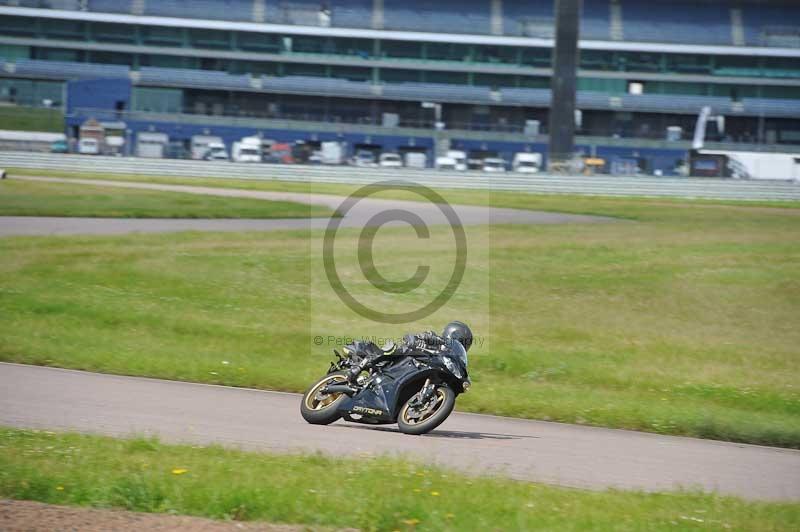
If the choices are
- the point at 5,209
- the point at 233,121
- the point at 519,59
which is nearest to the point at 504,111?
the point at 519,59

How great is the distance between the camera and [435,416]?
31.9 ft

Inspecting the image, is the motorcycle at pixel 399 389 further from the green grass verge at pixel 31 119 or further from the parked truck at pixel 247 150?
the green grass verge at pixel 31 119

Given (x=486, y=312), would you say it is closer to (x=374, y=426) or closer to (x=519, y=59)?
(x=374, y=426)

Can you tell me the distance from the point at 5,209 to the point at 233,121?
39.2 metres

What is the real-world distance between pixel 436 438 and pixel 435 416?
0.25 metres

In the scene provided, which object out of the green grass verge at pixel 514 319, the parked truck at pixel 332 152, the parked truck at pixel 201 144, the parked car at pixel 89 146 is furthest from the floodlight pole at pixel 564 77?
the green grass verge at pixel 514 319

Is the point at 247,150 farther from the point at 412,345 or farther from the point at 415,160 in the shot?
the point at 412,345

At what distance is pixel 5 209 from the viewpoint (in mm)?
27594

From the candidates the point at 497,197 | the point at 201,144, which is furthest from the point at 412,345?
the point at 201,144

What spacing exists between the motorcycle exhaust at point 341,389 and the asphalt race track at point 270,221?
15704 mm

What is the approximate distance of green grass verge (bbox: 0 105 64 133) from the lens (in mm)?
53062

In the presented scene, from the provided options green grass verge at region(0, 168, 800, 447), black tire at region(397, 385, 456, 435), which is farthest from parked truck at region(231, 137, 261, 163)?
black tire at region(397, 385, 456, 435)

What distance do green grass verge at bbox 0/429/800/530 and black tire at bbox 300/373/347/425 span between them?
6.45ft

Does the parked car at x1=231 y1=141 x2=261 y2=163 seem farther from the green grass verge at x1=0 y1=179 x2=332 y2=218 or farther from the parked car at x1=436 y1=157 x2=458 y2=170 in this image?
the green grass verge at x1=0 y1=179 x2=332 y2=218
